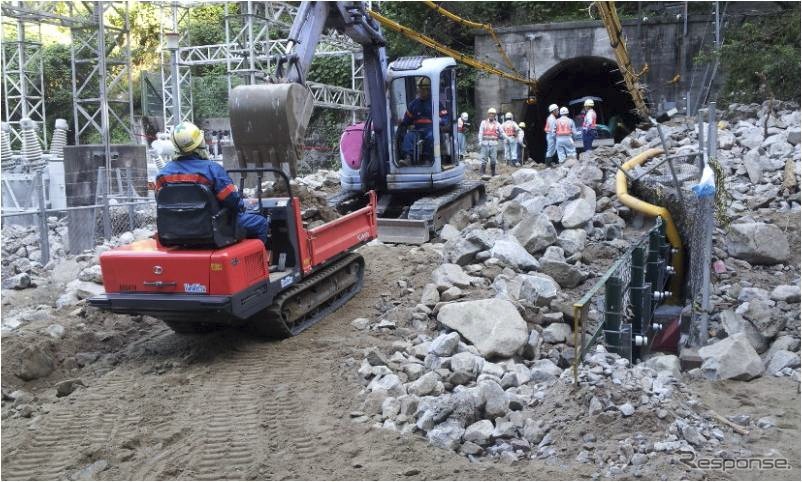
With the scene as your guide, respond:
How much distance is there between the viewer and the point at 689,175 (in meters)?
8.51

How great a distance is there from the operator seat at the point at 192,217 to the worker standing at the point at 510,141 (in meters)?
13.3

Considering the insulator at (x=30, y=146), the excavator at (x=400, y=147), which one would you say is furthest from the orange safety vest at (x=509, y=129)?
the insulator at (x=30, y=146)

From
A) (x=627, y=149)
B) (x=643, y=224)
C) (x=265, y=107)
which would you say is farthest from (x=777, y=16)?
(x=265, y=107)

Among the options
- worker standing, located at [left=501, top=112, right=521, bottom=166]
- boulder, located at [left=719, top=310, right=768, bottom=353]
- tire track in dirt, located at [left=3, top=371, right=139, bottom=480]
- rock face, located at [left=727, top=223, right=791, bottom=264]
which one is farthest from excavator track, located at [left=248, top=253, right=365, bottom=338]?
worker standing, located at [left=501, top=112, right=521, bottom=166]

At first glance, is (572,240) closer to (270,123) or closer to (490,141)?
(270,123)

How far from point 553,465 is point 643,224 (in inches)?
241

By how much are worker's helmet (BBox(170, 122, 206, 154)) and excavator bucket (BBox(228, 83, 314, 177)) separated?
1.03 metres

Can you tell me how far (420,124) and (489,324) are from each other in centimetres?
528

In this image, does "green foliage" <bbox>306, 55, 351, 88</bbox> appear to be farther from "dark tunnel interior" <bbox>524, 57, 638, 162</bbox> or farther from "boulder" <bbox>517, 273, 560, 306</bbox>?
"boulder" <bbox>517, 273, 560, 306</bbox>

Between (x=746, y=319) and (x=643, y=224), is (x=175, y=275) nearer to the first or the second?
(x=746, y=319)

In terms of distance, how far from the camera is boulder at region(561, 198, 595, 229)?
A: 9.33 meters

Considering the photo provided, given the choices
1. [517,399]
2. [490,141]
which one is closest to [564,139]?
[490,141]

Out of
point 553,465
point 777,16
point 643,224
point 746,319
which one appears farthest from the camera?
point 777,16

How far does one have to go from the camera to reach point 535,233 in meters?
8.80
